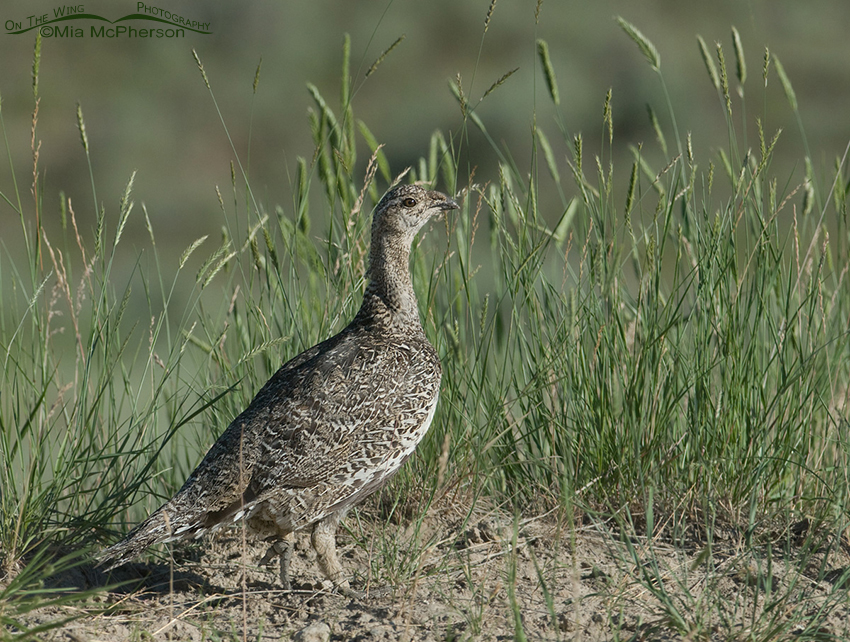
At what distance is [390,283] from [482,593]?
4.98 feet

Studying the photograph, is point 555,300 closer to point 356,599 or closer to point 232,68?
point 356,599

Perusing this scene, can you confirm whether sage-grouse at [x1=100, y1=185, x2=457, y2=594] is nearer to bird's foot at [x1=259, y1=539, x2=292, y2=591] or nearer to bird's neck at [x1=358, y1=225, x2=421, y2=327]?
bird's foot at [x1=259, y1=539, x2=292, y2=591]

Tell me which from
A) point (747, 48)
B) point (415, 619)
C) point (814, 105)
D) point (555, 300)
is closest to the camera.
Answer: point (415, 619)

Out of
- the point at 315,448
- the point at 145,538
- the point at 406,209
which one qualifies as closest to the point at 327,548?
the point at 315,448

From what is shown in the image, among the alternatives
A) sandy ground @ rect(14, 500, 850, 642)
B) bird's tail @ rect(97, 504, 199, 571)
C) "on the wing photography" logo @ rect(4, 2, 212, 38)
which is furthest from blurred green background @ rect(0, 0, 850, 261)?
bird's tail @ rect(97, 504, 199, 571)

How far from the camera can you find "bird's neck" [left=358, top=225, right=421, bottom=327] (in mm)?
4156

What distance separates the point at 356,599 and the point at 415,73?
79.1ft

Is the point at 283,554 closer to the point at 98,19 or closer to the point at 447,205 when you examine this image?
the point at 447,205

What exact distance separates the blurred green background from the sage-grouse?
54.0 ft

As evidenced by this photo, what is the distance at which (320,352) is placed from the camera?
398 cm

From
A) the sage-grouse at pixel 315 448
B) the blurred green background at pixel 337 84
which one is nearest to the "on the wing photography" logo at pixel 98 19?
the sage-grouse at pixel 315 448

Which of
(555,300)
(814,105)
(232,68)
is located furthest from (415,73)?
(555,300)

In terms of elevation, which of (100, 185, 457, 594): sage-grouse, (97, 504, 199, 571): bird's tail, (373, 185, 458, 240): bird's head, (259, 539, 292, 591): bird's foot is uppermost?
(373, 185, 458, 240): bird's head

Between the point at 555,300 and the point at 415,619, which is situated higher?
the point at 555,300
